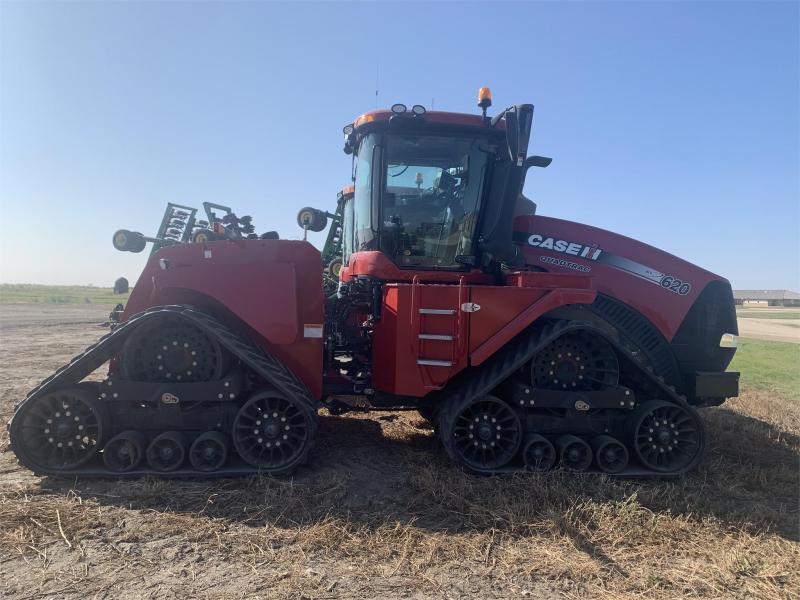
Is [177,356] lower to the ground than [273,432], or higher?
higher

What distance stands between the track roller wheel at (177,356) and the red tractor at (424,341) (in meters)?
0.01

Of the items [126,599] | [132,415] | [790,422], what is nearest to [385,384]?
[132,415]

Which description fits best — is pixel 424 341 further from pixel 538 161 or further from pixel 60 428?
pixel 60 428

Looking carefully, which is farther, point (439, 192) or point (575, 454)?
point (439, 192)

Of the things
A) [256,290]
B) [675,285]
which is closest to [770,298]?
[675,285]

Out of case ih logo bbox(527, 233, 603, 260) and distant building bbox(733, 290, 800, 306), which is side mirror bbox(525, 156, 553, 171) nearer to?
case ih logo bbox(527, 233, 603, 260)

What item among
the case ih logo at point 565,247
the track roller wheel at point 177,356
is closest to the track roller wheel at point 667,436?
the case ih logo at point 565,247

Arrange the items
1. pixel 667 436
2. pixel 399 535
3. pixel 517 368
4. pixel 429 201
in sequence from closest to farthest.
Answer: pixel 399 535 → pixel 517 368 → pixel 667 436 → pixel 429 201

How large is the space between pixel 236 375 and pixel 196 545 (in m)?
1.45

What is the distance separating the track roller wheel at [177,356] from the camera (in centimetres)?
434

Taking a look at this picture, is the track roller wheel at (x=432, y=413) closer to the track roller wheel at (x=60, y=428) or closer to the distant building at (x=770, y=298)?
the track roller wheel at (x=60, y=428)

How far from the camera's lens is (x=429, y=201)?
506 centimetres

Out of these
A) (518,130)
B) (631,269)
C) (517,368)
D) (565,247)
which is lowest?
(517,368)

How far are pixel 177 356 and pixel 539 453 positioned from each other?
3.32m
